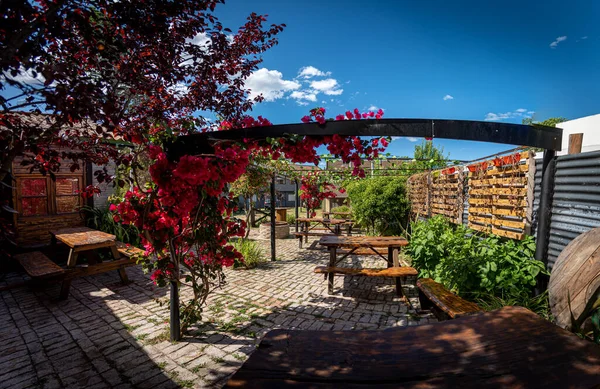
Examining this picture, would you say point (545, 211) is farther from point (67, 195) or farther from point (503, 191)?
point (67, 195)

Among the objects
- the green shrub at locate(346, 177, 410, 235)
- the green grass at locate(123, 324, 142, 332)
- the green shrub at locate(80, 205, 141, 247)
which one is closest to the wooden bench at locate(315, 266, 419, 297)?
the green grass at locate(123, 324, 142, 332)

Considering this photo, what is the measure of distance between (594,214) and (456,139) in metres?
1.79

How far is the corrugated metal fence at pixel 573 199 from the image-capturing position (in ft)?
9.52

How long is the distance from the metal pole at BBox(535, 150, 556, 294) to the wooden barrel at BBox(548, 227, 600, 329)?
0.62 metres

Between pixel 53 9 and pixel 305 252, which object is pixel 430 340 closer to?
pixel 53 9

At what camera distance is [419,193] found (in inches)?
330

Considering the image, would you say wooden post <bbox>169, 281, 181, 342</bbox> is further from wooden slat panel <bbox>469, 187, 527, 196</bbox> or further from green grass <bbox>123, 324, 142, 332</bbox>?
A: wooden slat panel <bbox>469, 187, 527, 196</bbox>

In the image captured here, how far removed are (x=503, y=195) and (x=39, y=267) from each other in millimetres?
7486

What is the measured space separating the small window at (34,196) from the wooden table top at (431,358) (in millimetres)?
8018

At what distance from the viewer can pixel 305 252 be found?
8016mm

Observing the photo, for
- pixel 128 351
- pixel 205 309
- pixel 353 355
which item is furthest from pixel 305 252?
pixel 353 355

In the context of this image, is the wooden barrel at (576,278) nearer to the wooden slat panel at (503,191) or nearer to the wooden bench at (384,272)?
the wooden slat panel at (503,191)

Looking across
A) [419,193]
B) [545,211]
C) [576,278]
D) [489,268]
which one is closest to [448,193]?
[419,193]

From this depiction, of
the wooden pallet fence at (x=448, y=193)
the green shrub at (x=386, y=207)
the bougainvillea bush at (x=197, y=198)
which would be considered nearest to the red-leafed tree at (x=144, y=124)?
the bougainvillea bush at (x=197, y=198)
